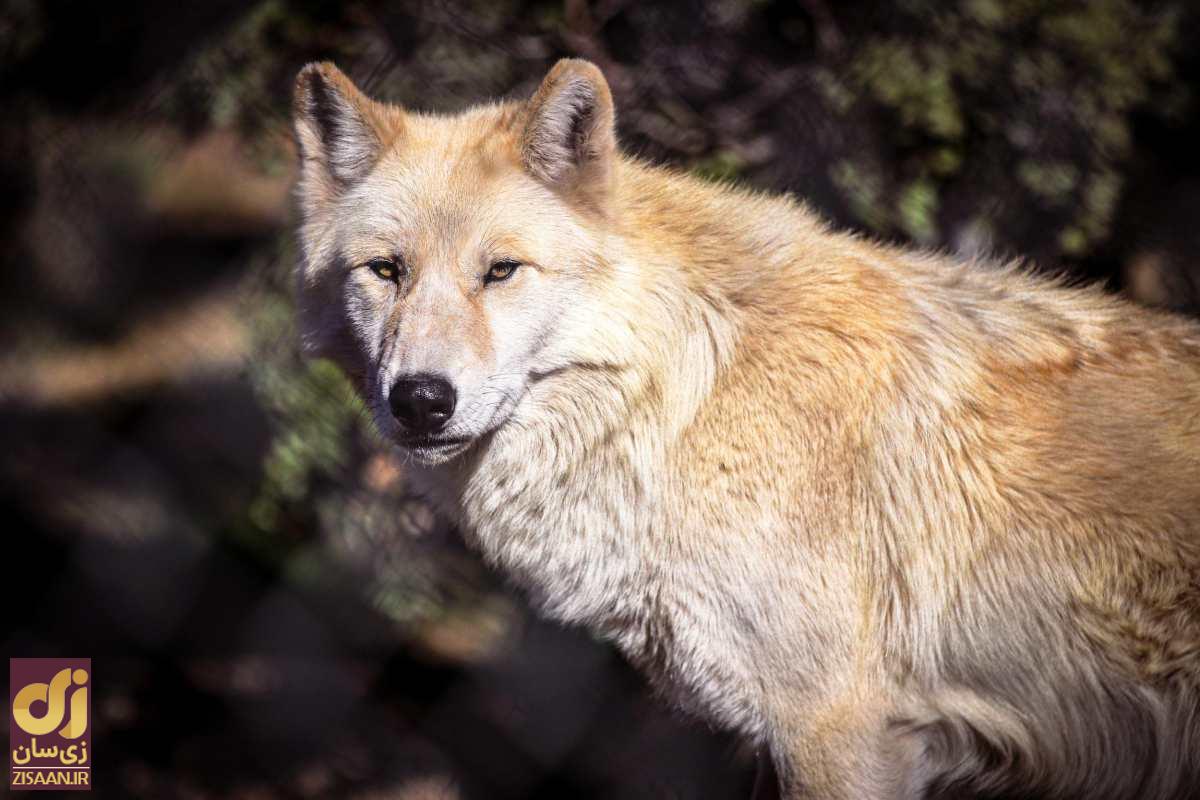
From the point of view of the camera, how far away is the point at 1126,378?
2.37m

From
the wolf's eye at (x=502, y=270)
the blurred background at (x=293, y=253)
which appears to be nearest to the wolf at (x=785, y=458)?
the wolf's eye at (x=502, y=270)

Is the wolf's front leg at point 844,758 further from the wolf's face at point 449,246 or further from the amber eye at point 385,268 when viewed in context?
the amber eye at point 385,268

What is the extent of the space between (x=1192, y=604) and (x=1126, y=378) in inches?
19.3

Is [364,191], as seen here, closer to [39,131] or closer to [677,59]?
[677,59]

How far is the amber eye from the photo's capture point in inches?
89.7

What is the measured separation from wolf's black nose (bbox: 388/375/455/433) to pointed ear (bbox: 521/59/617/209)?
1.79 ft

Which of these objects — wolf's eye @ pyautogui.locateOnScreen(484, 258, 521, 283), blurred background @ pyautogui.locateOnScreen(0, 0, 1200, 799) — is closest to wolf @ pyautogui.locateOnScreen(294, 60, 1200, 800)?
wolf's eye @ pyautogui.locateOnScreen(484, 258, 521, 283)

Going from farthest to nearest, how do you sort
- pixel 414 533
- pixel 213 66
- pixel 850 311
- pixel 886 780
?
pixel 414 533, pixel 213 66, pixel 850 311, pixel 886 780

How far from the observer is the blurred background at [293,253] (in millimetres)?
3396

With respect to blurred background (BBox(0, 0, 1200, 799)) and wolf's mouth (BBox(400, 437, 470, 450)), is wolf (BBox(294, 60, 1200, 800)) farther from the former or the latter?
blurred background (BBox(0, 0, 1200, 799))

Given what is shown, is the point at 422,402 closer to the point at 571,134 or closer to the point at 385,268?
the point at 385,268

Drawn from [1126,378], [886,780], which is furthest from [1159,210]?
[886,780]

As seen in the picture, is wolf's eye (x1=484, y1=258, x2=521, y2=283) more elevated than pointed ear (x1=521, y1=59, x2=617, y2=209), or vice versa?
pointed ear (x1=521, y1=59, x2=617, y2=209)

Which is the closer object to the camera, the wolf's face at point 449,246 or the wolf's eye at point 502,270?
the wolf's face at point 449,246
